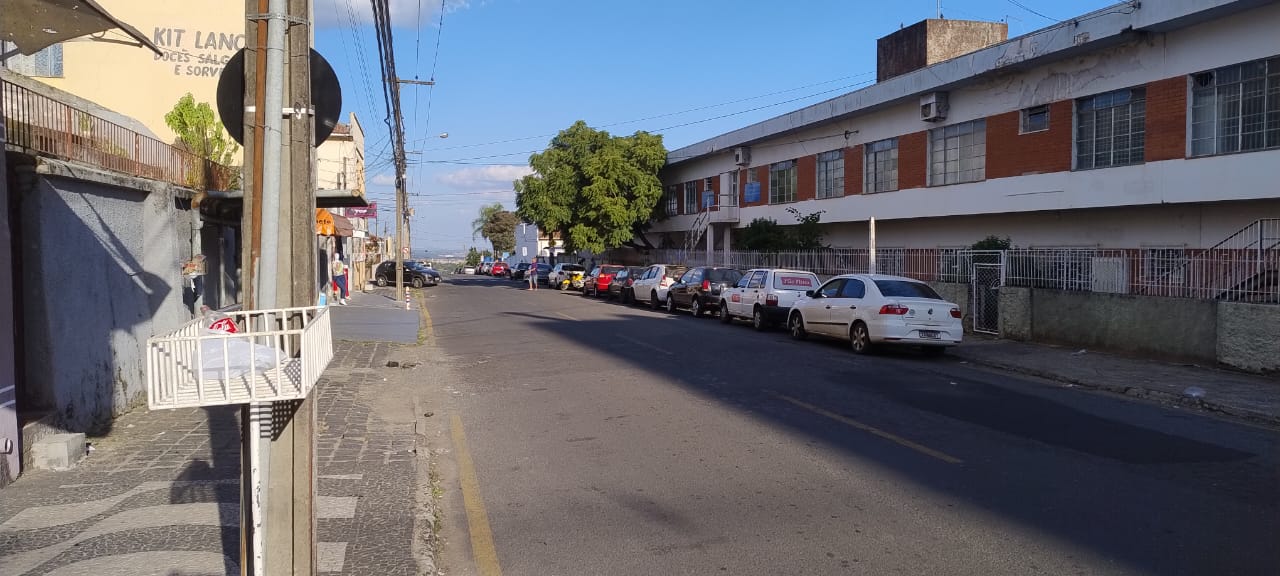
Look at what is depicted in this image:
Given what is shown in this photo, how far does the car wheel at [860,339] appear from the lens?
55.0 ft

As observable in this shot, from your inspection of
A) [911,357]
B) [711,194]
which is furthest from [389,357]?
[711,194]

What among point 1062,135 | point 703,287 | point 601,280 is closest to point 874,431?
point 1062,135

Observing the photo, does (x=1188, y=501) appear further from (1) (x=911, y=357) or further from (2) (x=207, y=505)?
(1) (x=911, y=357)

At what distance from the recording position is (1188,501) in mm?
6820

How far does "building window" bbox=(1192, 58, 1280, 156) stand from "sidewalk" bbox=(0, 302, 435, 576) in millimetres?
17741

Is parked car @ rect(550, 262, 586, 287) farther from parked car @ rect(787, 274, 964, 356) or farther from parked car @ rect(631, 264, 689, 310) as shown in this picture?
parked car @ rect(787, 274, 964, 356)

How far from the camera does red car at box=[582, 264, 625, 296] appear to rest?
128 feet

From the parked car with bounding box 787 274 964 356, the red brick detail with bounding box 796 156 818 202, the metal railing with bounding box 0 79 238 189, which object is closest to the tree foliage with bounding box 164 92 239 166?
the metal railing with bounding box 0 79 238 189

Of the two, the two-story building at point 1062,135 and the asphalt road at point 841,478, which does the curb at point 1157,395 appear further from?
the two-story building at point 1062,135

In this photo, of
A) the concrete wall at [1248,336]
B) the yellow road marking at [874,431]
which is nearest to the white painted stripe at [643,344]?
the yellow road marking at [874,431]

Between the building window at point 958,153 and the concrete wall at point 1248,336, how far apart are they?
12.4 m

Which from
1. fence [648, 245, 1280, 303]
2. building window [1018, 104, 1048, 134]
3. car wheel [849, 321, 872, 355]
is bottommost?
Answer: car wheel [849, 321, 872, 355]

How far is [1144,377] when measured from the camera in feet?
45.6

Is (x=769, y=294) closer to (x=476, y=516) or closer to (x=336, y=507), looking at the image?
(x=476, y=516)
